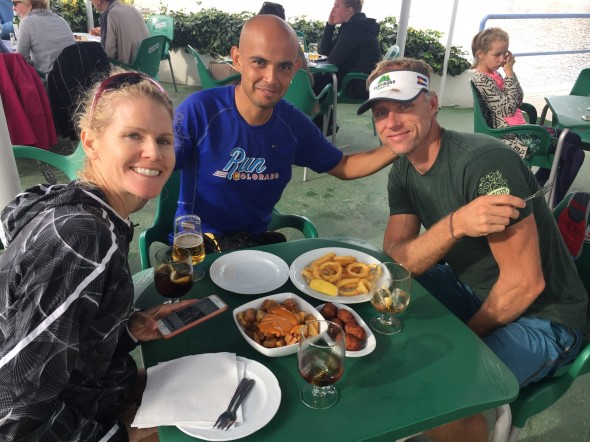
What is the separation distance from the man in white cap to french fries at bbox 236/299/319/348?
0.61m

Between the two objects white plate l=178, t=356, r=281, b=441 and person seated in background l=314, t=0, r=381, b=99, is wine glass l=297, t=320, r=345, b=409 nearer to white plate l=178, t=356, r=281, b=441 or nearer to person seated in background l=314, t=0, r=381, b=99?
white plate l=178, t=356, r=281, b=441

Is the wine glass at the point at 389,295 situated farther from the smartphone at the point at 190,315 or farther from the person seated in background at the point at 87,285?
the person seated in background at the point at 87,285

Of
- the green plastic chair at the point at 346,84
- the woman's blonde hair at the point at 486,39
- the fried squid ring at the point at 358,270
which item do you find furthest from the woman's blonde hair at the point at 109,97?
the green plastic chair at the point at 346,84

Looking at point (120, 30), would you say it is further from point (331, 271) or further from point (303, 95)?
point (331, 271)

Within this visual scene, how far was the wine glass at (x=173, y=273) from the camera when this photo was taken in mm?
1419

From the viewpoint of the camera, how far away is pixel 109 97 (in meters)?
1.33

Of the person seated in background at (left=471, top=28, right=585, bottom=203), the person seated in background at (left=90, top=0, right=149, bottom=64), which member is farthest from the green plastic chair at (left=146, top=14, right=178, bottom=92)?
the person seated in background at (left=471, top=28, right=585, bottom=203)

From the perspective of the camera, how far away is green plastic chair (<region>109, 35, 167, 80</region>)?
18.2 feet

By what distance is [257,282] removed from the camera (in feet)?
5.34

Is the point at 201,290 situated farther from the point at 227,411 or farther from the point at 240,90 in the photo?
the point at 240,90

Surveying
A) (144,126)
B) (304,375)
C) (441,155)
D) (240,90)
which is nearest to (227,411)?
(304,375)

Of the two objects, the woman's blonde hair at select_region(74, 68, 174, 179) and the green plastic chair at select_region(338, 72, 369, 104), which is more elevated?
the woman's blonde hair at select_region(74, 68, 174, 179)

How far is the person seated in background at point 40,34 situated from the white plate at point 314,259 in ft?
14.0

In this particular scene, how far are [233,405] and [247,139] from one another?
1309 mm
